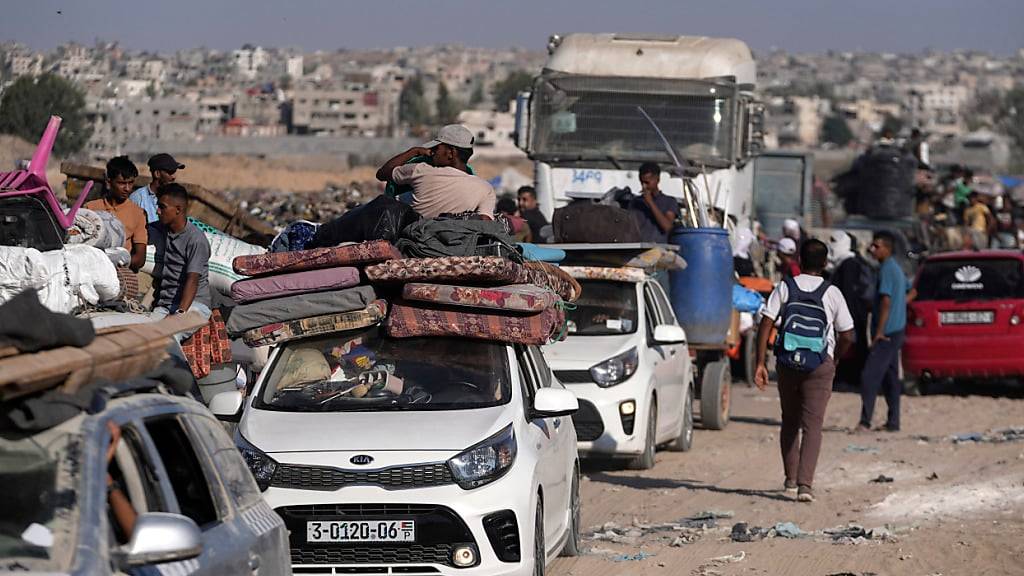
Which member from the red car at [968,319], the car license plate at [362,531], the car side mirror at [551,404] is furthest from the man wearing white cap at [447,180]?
the red car at [968,319]

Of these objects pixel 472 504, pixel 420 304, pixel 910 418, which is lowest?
pixel 910 418

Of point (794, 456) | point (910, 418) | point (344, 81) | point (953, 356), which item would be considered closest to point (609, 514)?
point (794, 456)

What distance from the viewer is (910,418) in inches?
764

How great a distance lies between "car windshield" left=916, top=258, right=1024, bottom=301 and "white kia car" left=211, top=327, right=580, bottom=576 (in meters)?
12.3

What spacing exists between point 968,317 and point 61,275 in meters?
13.9

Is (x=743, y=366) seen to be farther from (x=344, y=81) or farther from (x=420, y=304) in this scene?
(x=344, y=81)

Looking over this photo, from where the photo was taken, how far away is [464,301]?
9.72m

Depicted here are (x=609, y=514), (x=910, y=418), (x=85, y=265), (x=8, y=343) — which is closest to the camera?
(x=8, y=343)

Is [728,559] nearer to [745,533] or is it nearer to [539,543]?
[745,533]

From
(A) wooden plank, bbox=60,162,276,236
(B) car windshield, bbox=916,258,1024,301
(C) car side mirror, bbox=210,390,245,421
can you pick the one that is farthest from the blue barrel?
(C) car side mirror, bbox=210,390,245,421

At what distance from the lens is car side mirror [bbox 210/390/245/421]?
368 inches

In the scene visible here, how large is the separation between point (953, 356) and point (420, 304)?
1232cm

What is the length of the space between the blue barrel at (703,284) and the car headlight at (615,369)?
317 centimetres

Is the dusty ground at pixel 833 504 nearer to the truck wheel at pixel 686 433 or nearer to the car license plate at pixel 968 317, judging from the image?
the truck wheel at pixel 686 433
